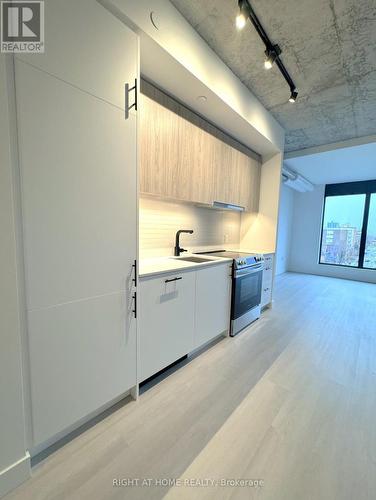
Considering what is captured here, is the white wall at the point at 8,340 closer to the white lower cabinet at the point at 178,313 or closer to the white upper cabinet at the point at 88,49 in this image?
the white upper cabinet at the point at 88,49

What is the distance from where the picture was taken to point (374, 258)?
5.91 m

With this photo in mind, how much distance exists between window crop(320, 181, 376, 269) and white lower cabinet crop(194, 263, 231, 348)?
5.61m

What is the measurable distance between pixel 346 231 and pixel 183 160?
6.33 meters

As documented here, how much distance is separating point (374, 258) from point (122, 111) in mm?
7297

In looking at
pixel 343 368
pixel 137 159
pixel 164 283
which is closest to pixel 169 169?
pixel 137 159

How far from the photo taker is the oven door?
2633 millimetres

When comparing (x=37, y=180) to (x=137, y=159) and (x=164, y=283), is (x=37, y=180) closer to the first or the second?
(x=137, y=159)

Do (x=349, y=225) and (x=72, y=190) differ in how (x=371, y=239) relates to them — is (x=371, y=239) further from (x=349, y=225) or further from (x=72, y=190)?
(x=72, y=190)

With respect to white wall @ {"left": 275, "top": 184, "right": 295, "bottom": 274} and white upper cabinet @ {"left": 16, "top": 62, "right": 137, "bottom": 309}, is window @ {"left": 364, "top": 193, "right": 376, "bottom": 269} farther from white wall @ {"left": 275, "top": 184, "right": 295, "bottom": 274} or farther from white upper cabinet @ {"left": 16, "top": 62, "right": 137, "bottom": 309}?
white upper cabinet @ {"left": 16, "top": 62, "right": 137, "bottom": 309}

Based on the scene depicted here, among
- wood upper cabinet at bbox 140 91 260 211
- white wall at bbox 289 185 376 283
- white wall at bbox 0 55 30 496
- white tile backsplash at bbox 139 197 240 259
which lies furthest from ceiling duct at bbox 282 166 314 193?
white wall at bbox 0 55 30 496

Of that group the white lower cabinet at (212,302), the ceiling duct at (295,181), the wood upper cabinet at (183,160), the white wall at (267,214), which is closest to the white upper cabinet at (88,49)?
the wood upper cabinet at (183,160)

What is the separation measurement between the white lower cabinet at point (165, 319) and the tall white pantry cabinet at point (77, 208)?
0.57 feet

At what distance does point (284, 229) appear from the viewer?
6695 millimetres

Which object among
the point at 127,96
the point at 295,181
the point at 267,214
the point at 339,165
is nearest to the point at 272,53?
the point at 127,96
